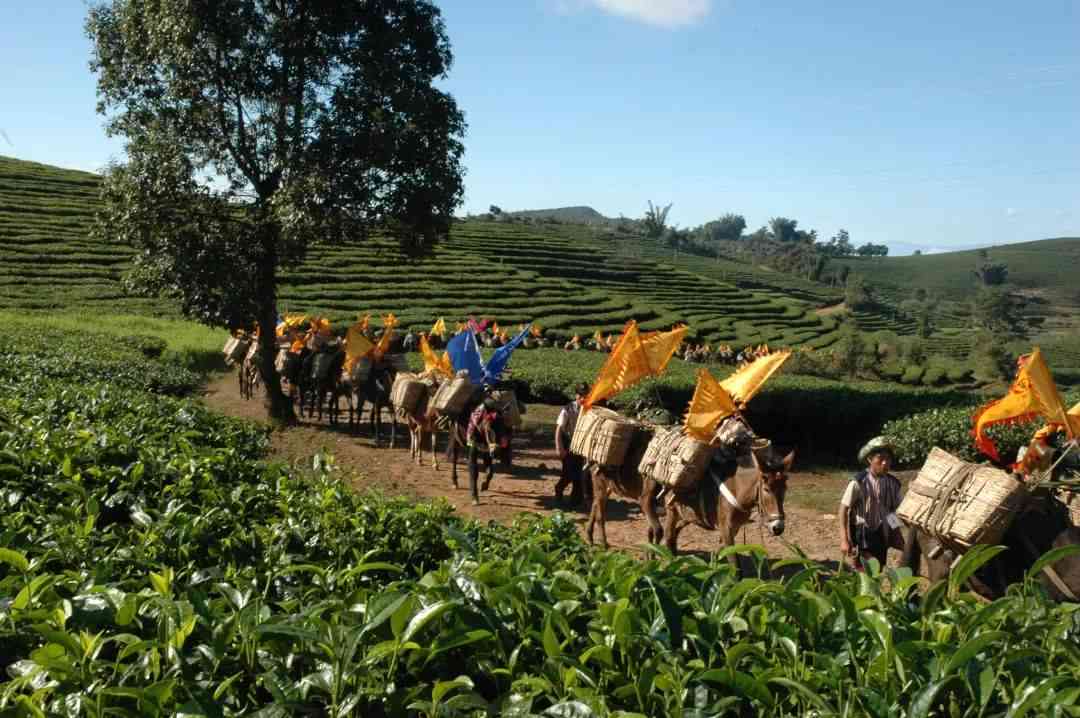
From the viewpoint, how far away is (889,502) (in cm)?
676

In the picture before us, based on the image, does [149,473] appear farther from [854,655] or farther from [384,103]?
[384,103]

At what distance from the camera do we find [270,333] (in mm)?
15781

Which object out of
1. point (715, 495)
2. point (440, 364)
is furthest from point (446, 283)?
point (715, 495)

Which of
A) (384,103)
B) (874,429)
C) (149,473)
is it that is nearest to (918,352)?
(874,429)

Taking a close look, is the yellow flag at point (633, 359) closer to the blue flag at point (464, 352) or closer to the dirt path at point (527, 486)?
the dirt path at point (527, 486)

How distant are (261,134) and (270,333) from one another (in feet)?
12.1

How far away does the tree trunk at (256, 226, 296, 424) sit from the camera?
15.0 m

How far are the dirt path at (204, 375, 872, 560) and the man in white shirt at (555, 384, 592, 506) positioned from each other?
0.25 metres

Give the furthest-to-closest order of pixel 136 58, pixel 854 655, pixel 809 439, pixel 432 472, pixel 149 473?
pixel 809 439, pixel 136 58, pixel 432 472, pixel 149 473, pixel 854 655

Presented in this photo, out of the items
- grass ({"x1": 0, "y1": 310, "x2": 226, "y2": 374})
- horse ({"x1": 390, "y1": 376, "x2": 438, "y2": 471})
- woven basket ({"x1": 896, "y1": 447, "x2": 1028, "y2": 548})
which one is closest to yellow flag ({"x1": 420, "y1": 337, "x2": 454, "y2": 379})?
horse ({"x1": 390, "y1": 376, "x2": 438, "y2": 471})

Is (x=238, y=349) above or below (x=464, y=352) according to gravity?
below

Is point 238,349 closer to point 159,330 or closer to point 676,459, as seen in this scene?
point 159,330

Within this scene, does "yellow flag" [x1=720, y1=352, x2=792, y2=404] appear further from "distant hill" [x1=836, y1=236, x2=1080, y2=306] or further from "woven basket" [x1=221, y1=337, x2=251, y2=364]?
"distant hill" [x1=836, y1=236, x2=1080, y2=306]

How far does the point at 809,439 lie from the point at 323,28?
445 inches
